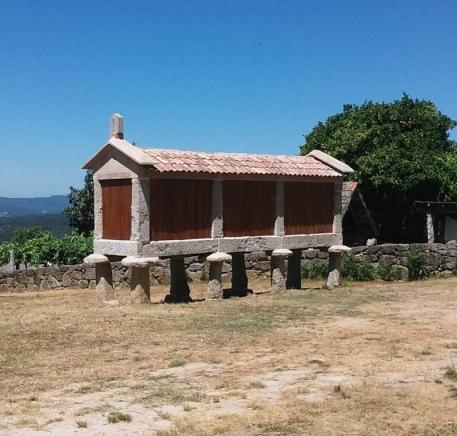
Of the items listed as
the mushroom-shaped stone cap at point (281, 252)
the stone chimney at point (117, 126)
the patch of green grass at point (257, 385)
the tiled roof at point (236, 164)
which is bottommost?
the patch of green grass at point (257, 385)

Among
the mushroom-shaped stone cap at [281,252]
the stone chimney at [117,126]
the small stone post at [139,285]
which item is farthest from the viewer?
the mushroom-shaped stone cap at [281,252]

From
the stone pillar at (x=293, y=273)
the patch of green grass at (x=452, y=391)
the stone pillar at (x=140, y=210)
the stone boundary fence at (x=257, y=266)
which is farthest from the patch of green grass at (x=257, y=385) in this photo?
the stone boundary fence at (x=257, y=266)

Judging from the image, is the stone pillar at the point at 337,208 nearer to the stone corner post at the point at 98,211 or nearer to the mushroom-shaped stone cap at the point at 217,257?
the mushroom-shaped stone cap at the point at 217,257

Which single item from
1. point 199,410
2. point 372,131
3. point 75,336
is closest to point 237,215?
point 75,336

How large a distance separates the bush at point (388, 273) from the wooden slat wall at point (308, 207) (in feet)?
10.7

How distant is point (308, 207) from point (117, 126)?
5441 mm

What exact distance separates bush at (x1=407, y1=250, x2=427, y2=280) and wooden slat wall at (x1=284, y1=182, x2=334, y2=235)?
3.60 meters

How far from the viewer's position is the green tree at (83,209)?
3516 cm

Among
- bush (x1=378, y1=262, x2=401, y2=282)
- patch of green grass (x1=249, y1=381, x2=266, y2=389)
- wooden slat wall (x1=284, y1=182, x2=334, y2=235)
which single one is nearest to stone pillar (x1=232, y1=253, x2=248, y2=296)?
wooden slat wall (x1=284, y1=182, x2=334, y2=235)

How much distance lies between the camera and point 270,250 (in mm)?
16484

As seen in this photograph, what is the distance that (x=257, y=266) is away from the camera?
21.6 metres

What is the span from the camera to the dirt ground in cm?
614

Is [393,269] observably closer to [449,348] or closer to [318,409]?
[449,348]

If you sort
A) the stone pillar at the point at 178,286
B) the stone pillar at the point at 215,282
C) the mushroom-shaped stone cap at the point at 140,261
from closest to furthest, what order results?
the mushroom-shaped stone cap at the point at 140,261, the stone pillar at the point at 215,282, the stone pillar at the point at 178,286
